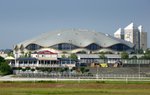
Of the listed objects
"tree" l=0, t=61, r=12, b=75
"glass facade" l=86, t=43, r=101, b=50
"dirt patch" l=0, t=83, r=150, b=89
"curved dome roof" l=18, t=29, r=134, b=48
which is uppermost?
"curved dome roof" l=18, t=29, r=134, b=48

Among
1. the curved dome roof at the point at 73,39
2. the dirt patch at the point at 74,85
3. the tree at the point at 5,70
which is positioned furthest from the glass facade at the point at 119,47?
the dirt patch at the point at 74,85

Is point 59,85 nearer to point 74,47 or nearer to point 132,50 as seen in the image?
point 74,47

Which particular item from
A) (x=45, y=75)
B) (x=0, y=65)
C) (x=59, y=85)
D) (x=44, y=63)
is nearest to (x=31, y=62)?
(x=44, y=63)

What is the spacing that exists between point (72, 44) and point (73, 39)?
3.14 meters

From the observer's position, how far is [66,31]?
170000 mm

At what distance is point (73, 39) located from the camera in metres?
159

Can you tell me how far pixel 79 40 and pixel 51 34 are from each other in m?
12.6

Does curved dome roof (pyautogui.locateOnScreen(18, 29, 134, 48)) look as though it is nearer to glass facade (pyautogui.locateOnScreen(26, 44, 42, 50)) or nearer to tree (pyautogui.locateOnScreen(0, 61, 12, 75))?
glass facade (pyautogui.locateOnScreen(26, 44, 42, 50))

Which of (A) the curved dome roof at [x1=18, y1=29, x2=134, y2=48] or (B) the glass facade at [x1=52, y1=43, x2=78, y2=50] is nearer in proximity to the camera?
(B) the glass facade at [x1=52, y1=43, x2=78, y2=50]

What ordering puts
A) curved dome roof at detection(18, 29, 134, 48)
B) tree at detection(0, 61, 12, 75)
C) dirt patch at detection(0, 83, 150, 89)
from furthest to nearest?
1. curved dome roof at detection(18, 29, 134, 48)
2. tree at detection(0, 61, 12, 75)
3. dirt patch at detection(0, 83, 150, 89)

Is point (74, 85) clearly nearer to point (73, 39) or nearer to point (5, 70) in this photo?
point (5, 70)

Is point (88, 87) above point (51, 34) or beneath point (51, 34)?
beneath

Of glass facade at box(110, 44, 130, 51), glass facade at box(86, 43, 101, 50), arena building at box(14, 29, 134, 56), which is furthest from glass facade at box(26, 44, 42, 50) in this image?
glass facade at box(110, 44, 130, 51)

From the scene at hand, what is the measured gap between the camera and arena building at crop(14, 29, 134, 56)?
155500 millimetres
